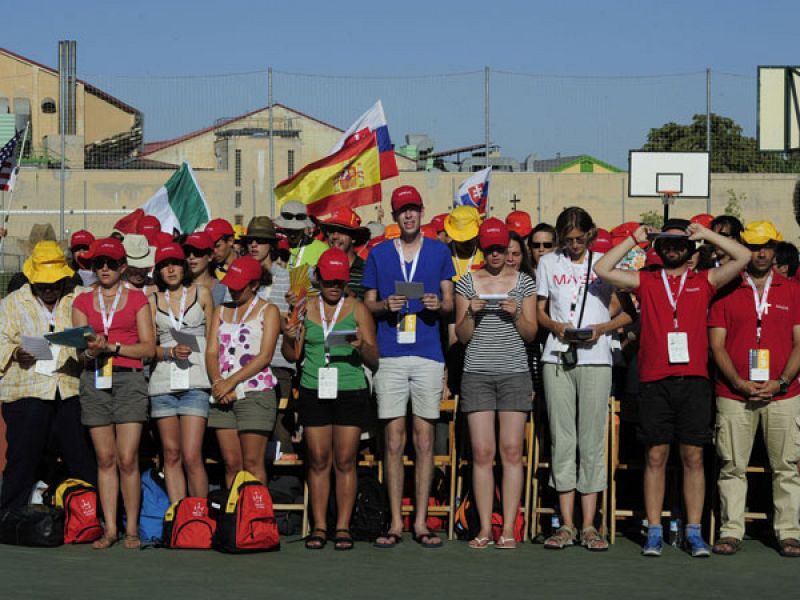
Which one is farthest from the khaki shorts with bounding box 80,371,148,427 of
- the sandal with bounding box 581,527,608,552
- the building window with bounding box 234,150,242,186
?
the building window with bounding box 234,150,242,186

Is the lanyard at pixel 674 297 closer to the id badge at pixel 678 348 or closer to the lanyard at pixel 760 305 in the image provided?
the id badge at pixel 678 348

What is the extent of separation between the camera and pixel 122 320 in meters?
9.22

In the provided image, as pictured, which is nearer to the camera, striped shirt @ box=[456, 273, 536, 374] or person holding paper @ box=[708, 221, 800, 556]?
person holding paper @ box=[708, 221, 800, 556]

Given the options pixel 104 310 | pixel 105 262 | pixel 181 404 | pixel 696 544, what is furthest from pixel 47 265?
pixel 696 544

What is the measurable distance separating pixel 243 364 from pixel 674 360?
2.75 metres

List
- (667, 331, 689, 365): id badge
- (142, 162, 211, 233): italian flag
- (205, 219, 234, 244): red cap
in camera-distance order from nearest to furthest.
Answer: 1. (667, 331, 689, 365): id badge
2. (205, 219, 234, 244): red cap
3. (142, 162, 211, 233): italian flag

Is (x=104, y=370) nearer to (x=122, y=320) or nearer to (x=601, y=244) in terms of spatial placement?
(x=122, y=320)

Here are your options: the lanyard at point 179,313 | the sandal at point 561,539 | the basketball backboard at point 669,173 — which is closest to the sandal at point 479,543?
the sandal at point 561,539

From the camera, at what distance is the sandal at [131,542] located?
30.2 feet

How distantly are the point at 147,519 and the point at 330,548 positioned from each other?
4.11 feet

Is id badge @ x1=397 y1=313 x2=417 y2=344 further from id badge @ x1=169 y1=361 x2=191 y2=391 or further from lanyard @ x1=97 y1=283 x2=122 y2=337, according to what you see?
lanyard @ x1=97 y1=283 x2=122 y2=337

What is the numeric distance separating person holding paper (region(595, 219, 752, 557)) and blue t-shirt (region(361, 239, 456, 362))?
1.05 meters

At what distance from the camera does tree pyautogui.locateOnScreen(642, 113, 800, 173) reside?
22.3m

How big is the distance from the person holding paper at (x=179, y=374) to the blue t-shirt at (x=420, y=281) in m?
1.15
